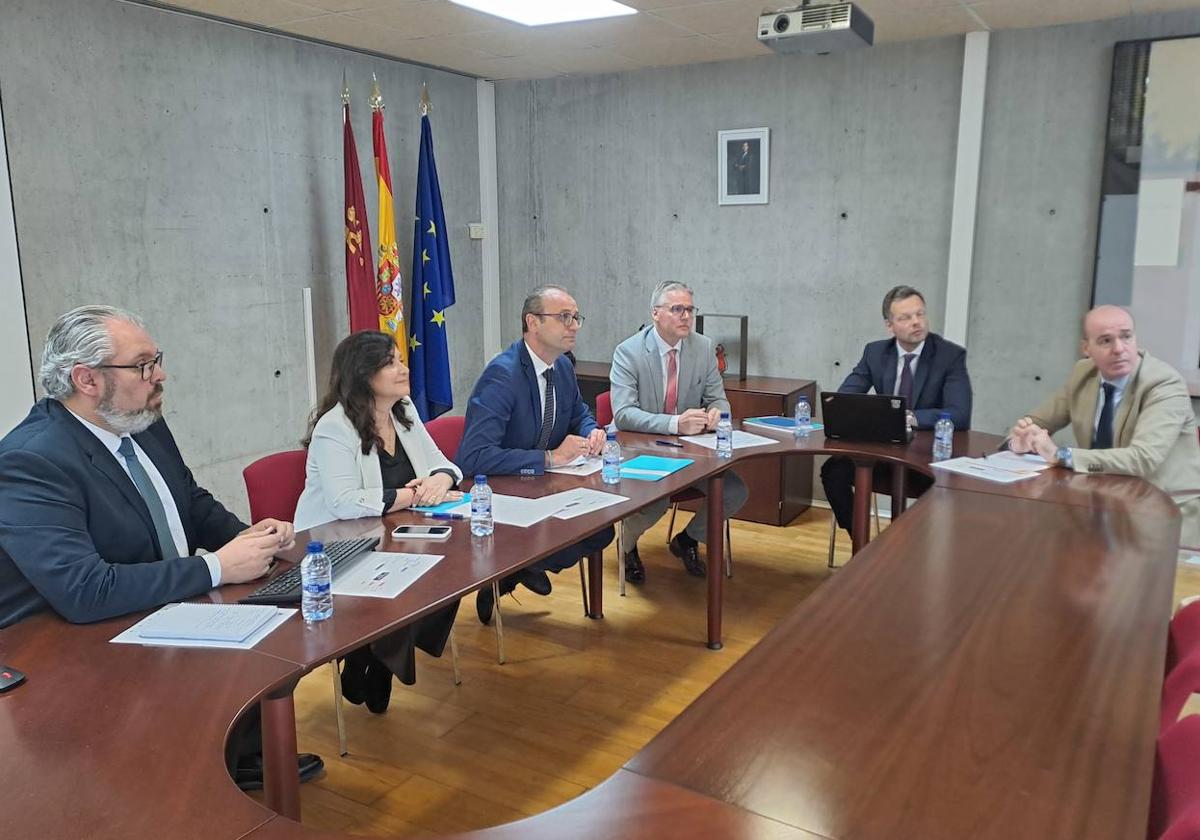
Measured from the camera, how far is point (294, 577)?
212cm

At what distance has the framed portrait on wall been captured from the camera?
5.34 m

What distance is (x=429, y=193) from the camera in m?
5.37

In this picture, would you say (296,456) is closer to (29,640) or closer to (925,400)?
(29,640)

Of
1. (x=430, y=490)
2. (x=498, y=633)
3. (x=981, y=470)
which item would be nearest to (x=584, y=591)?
(x=498, y=633)

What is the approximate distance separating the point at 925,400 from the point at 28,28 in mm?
4044

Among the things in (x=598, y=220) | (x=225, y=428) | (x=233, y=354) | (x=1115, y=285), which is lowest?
(x=225, y=428)

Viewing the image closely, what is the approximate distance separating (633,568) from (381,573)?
7.54 ft

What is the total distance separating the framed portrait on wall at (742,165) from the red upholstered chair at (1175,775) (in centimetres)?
431

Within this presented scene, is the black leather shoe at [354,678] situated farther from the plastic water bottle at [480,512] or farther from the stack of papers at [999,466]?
the stack of papers at [999,466]

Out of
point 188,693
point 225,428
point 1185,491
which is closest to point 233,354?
point 225,428

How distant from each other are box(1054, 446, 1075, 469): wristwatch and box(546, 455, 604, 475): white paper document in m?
1.67

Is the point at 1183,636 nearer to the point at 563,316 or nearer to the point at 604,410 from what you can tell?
the point at 563,316

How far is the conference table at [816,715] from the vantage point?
1.29 meters

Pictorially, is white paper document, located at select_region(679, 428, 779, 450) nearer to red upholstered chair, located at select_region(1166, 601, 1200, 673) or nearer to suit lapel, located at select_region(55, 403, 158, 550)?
red upholstered chair, located at select_region(1166, 601, 1200, 673)
